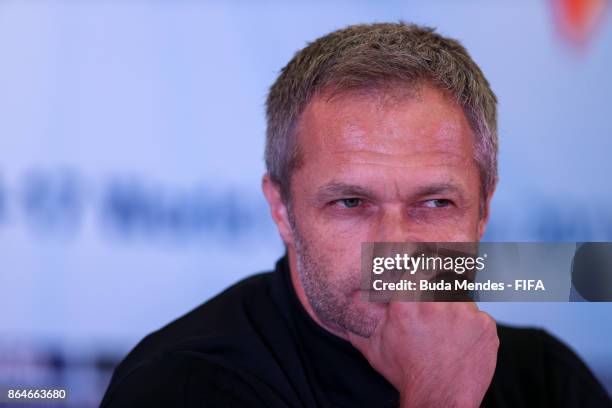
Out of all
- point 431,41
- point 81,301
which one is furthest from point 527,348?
point 81,301

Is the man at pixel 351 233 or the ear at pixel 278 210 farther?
the ear at pixel 278 210

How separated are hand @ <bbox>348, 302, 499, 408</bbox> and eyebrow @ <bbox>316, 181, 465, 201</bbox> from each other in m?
0.21

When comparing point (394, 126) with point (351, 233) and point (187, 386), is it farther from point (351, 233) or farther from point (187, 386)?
point (187, 386)

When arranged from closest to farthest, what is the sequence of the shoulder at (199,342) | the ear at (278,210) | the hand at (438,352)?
the hand at (438,352)
the shoulder at (199,342)
the ear at (278,210)

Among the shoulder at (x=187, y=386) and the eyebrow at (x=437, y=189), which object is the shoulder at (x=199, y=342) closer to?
the shoulder at (x=187, y=386)

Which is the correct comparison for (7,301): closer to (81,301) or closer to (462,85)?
(81,301)

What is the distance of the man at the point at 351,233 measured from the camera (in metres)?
1.24

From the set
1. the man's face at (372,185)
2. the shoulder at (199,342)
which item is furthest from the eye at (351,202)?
the shoulder at (199,342)

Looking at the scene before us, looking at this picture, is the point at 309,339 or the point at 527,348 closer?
the point at 309,339

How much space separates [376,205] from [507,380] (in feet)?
1.67

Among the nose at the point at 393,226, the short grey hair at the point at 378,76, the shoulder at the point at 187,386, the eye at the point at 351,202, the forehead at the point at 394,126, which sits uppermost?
the short grey hair at the point at 378,76

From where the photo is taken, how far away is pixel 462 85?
1.40m

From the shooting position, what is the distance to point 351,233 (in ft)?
4.38

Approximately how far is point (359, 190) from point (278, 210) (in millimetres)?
249
